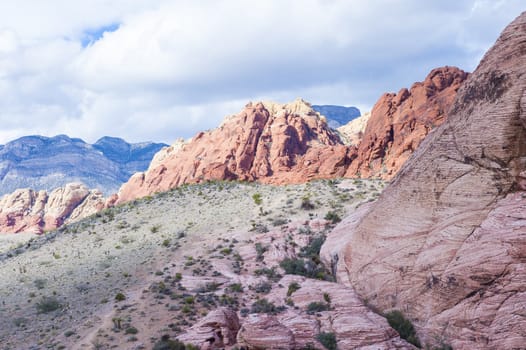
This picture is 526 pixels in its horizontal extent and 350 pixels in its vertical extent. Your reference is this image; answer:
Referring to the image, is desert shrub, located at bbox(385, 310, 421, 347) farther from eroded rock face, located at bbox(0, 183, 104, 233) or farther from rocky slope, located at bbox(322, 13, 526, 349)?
eroded rock face, located at bbox(0, 183, 104, 233)

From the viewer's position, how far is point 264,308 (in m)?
20.7

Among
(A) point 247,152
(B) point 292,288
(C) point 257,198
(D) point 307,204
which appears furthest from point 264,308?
(A) point 247,152

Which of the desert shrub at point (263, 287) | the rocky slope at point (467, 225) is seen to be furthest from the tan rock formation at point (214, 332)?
the rocky slope at point (467, 225)

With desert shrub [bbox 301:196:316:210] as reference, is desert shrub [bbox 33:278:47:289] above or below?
below

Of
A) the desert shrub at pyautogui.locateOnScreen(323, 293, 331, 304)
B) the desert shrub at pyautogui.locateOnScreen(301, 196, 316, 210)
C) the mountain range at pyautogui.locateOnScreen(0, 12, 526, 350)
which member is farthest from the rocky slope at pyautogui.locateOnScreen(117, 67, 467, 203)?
the desert shrub at pyautogui.locateOnScreen(323, 293, 331, 304)

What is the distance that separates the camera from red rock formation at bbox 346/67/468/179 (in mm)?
55312

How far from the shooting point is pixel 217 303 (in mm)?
23281

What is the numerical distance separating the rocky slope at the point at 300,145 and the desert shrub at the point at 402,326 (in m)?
37.5

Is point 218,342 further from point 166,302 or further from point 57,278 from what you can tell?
point 57,278

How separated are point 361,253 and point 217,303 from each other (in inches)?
298

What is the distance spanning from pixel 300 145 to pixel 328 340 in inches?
2889

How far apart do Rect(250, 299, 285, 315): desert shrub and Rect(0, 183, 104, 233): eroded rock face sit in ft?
287

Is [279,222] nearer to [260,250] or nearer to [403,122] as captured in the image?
[260,250]

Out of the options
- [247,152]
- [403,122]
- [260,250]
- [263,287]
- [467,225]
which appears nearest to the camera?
[467,225]
